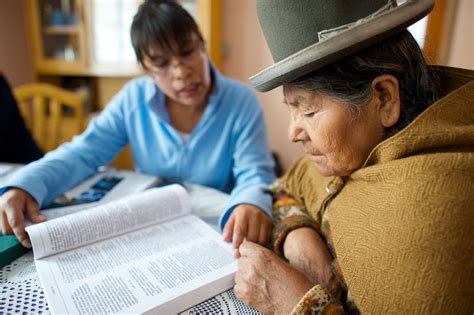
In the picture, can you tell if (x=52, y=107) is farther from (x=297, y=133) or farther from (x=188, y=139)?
(x=297, y=133)

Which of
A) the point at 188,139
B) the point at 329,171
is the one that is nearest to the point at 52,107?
the point at 188,139

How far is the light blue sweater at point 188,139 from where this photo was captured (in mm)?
1237

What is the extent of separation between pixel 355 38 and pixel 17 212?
0.82 meters

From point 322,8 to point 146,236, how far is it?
0.61 meters

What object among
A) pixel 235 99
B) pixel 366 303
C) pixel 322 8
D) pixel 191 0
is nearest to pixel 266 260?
pixel 366 303

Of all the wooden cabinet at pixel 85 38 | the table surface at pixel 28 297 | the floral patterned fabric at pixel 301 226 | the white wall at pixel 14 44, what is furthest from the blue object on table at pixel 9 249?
the white wall at pixel 14 44

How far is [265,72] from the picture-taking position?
0.63 m

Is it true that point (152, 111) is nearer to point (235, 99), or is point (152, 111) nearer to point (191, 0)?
point (235, 99)

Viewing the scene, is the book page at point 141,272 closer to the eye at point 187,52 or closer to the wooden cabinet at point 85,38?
the eye at point 187,52

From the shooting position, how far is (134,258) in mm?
700

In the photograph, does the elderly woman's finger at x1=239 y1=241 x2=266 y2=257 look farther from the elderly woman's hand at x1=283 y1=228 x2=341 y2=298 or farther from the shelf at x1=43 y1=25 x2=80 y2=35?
the shelf at x1=43 y1=25 x2=80 y2=35

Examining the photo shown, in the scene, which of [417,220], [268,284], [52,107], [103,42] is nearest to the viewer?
[417,220]

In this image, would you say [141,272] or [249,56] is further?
[249,56]

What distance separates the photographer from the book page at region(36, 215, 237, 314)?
569mm
